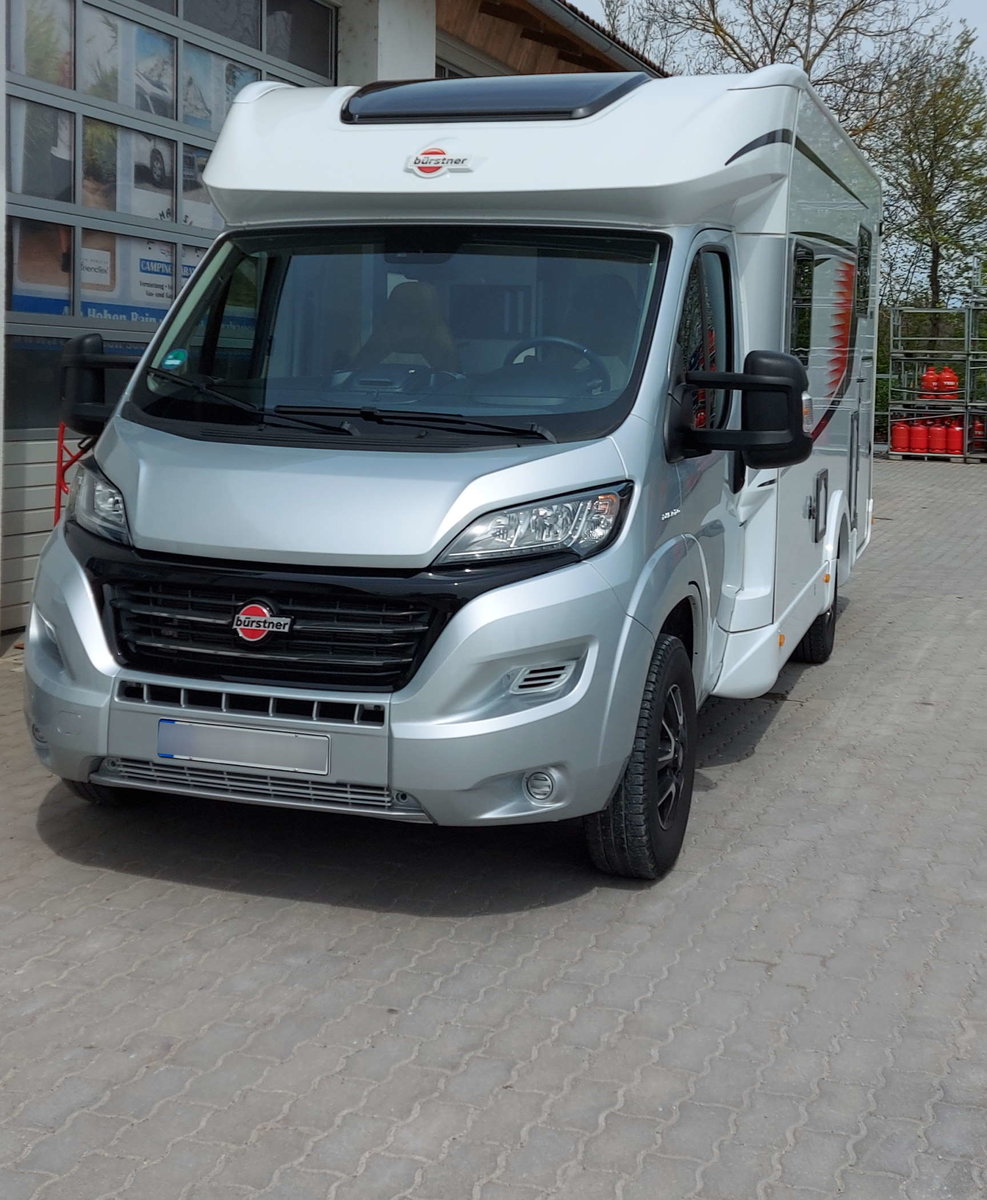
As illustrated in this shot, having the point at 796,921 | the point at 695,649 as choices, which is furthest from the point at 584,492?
the point at 796,921

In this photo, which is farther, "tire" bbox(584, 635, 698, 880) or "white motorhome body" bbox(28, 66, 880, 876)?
"tire" bbox(584, 635, 698, 880)

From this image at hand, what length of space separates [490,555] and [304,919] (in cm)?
127

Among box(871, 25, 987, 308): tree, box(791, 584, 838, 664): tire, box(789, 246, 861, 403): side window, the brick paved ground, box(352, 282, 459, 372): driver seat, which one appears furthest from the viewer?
box(871, 25, 987, 308): tree

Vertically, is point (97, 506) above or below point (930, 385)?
below

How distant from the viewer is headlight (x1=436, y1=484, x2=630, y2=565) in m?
4.40

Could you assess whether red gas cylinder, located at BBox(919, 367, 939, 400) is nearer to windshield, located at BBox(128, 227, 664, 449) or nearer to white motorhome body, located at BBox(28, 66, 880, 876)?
white motorhome body, located at BBox(28, 66, 880, 876)

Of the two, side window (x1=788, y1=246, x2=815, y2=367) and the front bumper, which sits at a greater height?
side window (x1=788, y1=246, x2=815, y2=367)

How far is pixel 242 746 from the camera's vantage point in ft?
14.7

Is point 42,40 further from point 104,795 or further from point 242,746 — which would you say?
point 242,746

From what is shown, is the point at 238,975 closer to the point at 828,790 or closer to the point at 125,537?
the point at 125,537

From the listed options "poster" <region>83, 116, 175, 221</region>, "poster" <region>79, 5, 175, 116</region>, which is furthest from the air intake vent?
"poster" <region>79, 5, 175, 116</region>

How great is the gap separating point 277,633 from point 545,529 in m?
0.83

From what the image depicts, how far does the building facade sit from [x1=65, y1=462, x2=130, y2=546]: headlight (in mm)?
3442

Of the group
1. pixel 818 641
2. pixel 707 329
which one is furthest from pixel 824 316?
pixel 818 641
